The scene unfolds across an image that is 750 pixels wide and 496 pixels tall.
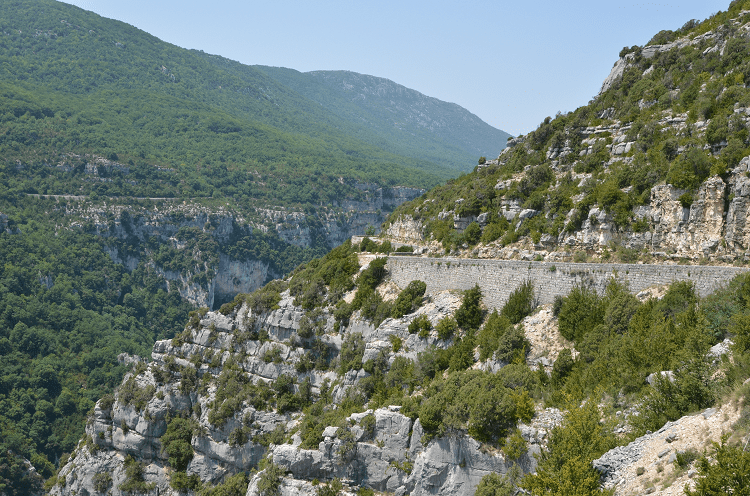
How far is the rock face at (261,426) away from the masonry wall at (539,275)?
1.81 metres

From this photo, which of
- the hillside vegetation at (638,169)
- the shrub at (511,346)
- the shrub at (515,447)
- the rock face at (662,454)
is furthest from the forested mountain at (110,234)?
the rock face at (662,454)

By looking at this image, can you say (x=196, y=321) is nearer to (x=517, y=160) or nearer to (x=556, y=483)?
(x=517, y=160)

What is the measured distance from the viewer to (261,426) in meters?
44.1

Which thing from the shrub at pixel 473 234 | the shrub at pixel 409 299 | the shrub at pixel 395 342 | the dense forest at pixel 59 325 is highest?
the shrub at pixel 473 234

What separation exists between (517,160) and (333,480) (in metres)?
31.9

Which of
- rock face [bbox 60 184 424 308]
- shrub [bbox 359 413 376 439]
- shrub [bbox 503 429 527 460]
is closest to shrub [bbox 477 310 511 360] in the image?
shrub [bbox 359 413 376 439]

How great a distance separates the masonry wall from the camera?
2456cm

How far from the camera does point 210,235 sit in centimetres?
15450

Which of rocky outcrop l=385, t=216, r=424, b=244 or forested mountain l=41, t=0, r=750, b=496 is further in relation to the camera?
rocky outcrop l=385, t=216, r=424, b=244

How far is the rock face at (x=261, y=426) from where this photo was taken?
89.1 feet

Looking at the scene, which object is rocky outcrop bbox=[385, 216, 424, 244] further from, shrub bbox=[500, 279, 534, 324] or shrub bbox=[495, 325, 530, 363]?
shrub bbox=[495, 325, 530, 363]

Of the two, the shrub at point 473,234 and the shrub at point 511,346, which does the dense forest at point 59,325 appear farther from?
the shrub at point 511,346

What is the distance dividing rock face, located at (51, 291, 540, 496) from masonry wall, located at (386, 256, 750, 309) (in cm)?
181

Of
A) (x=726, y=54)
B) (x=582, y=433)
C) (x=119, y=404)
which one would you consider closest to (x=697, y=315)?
(x=582, y=433)
